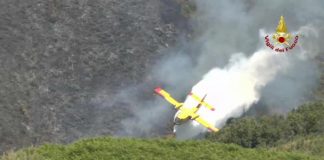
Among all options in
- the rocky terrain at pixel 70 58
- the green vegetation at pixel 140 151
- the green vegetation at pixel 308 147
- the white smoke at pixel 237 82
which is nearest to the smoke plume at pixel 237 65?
the white smoke at pixel 237 82

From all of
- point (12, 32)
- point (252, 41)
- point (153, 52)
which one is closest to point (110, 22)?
point (153, 52)

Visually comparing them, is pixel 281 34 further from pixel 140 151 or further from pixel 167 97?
pixel 140 151

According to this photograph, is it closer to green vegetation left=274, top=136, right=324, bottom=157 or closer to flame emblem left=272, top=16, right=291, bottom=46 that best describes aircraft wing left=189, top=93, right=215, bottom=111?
flame emblem left=272, top=16, right=291, bottom=46

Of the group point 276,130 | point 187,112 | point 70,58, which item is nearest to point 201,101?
point 187,112

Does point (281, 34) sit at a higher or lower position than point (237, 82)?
lower

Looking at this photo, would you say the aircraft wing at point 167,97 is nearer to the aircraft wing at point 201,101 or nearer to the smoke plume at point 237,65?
the smoke plume at point 237,65

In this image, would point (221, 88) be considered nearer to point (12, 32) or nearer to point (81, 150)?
point (12, 32)
